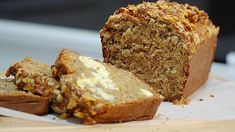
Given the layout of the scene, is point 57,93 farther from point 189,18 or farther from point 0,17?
point 0,17

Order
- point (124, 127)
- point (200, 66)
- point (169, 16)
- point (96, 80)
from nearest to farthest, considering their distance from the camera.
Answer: point (124, 127) < point (96, 80) < point (169, 16) < point (200, 66)

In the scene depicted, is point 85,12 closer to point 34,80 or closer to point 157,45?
point 157,45

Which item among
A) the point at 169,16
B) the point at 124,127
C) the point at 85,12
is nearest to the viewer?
the point at 124,127

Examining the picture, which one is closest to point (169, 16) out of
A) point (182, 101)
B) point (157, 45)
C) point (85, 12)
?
point (157, 45)

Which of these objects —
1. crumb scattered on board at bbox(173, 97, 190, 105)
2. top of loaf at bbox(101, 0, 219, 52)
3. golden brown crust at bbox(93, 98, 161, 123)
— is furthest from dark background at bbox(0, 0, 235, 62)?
golden brown crust at bbox(93, 98, 161, 123)

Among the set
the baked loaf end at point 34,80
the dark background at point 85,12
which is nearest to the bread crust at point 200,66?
the baked loaf end at point 34,80

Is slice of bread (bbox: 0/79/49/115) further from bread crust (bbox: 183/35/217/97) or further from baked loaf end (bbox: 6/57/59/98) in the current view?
bread crust (bbox: 183/35/217/97)

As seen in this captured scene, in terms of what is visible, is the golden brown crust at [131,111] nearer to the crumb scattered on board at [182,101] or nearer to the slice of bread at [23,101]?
the slice of bread at [23,101]
